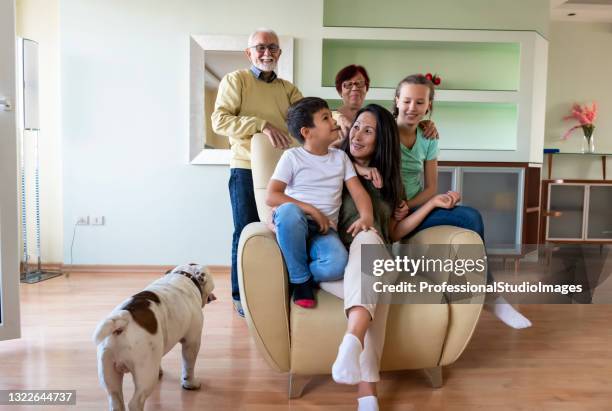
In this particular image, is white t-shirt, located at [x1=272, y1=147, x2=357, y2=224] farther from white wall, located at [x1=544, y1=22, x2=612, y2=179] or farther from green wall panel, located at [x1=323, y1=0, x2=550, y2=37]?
white wall, located at [x1=544, y1=22, x2=612, y2=179]

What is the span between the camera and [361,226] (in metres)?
1.66

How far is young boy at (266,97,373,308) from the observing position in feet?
5.14

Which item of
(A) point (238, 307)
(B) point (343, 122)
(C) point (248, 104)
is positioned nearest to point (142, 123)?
(C) point (248, 104)

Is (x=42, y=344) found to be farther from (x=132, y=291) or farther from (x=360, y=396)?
(x=360, y=396)

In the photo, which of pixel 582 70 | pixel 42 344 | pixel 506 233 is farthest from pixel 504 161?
pixel 42 344

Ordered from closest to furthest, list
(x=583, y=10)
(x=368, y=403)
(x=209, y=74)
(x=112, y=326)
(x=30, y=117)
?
(x=112, y=326) → (x=368, y=403) → (x=30, y=117) → (x=209, y=74) → (x=583, y=10)

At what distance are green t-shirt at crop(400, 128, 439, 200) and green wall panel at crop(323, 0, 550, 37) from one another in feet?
7.27

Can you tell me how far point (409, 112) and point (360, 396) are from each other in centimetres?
113

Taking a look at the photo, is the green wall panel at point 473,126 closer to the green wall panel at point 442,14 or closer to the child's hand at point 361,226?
the green wall panel at point 442,14

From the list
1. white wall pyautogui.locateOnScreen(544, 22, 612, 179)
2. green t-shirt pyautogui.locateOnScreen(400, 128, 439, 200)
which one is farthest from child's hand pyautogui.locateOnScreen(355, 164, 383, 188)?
white wall pyautogui.locateOnScreen(544, 22, 612, 179)

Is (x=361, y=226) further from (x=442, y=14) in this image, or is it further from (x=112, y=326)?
(x=442, y=14)

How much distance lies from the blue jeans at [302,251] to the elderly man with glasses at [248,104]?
3.10 ft

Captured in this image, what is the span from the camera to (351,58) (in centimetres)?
406

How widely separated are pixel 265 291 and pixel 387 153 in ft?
2.24
